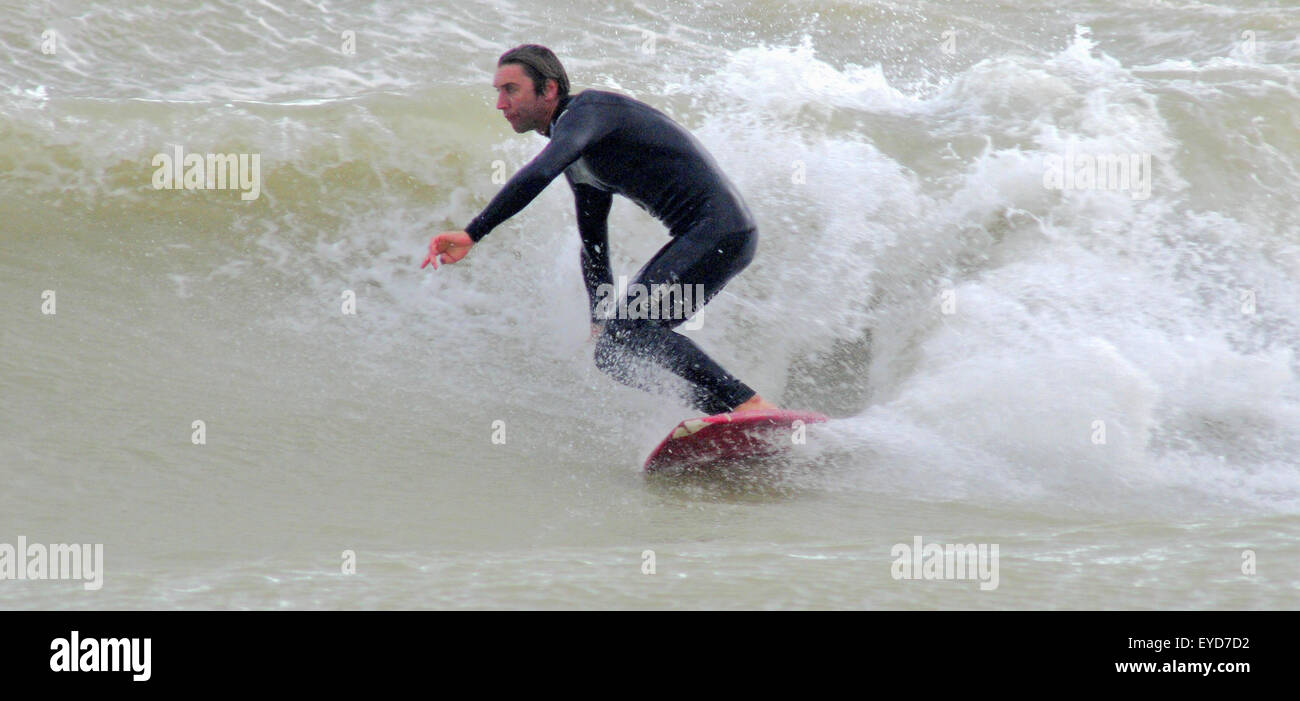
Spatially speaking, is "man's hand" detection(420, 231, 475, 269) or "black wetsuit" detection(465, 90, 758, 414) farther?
"black wetsuit" detection(465, 90, 758, 414)

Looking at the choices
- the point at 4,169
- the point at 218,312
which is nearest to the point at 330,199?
the point at 218,312

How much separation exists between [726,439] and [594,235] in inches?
40.3

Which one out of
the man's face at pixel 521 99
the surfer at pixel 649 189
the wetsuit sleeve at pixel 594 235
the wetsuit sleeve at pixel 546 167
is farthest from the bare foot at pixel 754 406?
the man's face at pixel 521 99

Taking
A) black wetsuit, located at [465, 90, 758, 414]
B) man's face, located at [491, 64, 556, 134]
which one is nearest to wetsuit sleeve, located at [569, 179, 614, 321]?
black wetsuit, located at [465, 90, 758, 414]

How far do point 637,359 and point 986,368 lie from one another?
1.56m

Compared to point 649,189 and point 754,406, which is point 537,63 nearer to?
point 649,189

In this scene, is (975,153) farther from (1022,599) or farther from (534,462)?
(1022,599)

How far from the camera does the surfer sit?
167 inches

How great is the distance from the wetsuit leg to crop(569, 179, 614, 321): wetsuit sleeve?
39 centimetres

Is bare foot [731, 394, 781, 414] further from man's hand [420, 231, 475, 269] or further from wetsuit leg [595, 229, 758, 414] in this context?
man's hand [420, 231, 475, 269]

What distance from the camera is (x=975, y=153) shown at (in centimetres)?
679

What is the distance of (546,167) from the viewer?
4070mm

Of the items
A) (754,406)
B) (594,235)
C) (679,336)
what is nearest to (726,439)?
(754,406)

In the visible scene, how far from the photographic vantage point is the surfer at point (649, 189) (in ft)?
13.9
